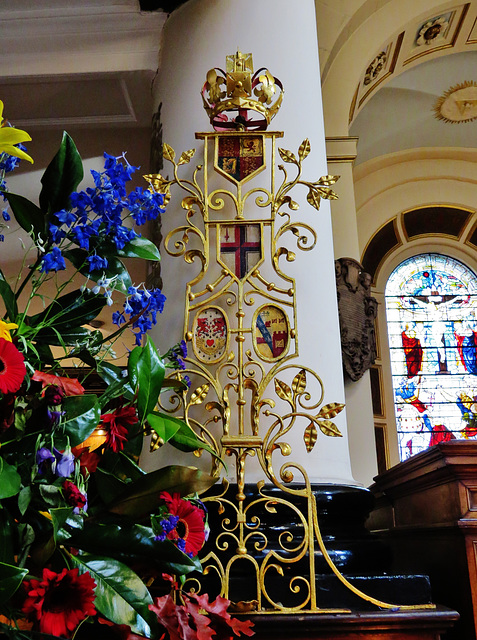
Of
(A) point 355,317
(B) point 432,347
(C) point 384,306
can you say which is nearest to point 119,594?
(A) point 355,317

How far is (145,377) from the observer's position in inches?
36.4

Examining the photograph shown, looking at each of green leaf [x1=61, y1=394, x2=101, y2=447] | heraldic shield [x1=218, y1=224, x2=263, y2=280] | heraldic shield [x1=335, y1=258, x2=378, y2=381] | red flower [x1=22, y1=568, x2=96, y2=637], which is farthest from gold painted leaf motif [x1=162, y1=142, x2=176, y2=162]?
heraldic shield [x1=335, y1=258, x2=378, y2=381]

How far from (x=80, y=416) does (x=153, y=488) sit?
0.14 m

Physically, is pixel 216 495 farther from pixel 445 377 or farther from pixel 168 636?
pixel 445 377

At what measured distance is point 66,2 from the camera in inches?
109

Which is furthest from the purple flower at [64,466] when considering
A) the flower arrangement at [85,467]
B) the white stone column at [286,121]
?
the white stone column at [286,121]

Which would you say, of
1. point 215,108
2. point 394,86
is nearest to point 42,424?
point 215,108

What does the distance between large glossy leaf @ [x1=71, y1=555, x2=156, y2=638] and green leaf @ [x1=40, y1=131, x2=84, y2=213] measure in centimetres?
48

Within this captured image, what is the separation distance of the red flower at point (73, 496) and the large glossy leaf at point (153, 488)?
0.34ft

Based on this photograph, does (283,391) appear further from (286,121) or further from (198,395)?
(286,121)

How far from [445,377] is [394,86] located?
3.71 meters

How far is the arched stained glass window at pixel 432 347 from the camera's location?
826 centimetres

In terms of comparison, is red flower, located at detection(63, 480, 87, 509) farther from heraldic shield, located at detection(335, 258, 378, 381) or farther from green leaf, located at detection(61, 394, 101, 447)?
heraldic shield, located at detection(335, 258, 378, 381)

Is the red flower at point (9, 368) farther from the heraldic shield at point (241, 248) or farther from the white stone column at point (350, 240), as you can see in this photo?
the white stone column at point (350, 240)
